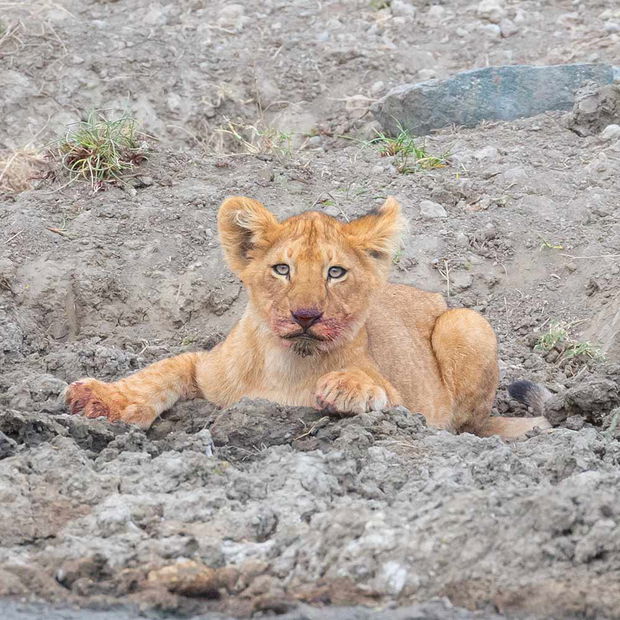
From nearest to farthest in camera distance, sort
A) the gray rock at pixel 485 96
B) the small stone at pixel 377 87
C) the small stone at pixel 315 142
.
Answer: the gray rock at pixel 485 96 → the small stone at pixel 315 142 → the small stone at pixel 377 87

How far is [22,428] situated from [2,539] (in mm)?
1132

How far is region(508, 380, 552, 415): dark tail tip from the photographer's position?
7188 millimetres

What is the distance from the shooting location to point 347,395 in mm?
5699

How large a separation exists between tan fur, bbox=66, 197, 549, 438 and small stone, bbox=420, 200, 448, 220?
2.26m

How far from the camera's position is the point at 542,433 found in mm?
6199

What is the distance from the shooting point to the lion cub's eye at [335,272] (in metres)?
6.01

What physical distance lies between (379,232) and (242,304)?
2.23 m

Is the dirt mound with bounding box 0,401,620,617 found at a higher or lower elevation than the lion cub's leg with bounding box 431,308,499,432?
higher

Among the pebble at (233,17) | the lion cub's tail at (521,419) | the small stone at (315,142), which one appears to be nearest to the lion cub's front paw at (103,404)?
the lion cub's tail at (521,419)

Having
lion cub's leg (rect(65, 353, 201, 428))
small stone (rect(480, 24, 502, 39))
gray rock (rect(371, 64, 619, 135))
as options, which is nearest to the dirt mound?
lion cub's leg (rect(65, 353, 201, 428))

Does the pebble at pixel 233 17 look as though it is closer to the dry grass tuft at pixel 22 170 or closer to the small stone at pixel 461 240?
the dry grass tuft at pixel 22 170

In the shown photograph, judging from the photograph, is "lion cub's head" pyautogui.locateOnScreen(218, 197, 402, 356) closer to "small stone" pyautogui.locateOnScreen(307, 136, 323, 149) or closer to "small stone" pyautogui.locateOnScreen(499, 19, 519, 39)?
"small stone" pyautogui.locateOnScreen(307, 136, 323, 149)

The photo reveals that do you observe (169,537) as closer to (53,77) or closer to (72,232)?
(72,232)

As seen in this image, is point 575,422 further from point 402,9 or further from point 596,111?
point 402,9
